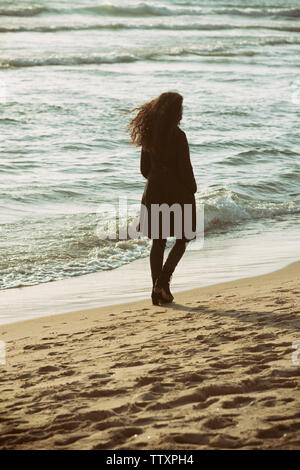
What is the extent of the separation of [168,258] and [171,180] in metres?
0.68

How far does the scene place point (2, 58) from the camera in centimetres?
2123

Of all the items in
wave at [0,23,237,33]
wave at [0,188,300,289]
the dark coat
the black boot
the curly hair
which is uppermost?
wave at [0,23,237,33]

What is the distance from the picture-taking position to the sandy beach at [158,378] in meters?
3.09

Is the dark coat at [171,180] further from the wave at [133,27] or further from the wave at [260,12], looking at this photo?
the wave at [260,12]

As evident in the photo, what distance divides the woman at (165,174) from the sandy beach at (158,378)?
57 cm

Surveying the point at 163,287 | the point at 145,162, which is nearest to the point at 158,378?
the point at 163,287

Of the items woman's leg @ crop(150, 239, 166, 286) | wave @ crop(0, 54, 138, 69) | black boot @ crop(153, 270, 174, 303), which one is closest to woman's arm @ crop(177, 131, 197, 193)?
woman's leg @ crop(150, 239, 166, 286)

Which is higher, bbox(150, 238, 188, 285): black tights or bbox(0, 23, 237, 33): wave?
bbox(0, 23, 237, 33): wave

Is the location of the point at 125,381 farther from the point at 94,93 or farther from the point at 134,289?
the point at 94,93

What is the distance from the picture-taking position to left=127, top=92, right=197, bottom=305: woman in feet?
16.6

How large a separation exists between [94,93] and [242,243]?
982cm

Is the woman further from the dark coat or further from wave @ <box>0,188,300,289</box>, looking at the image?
wave @ <box>0,188,300,289</box>

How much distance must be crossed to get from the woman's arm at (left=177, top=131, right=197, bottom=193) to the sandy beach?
38.4 inches

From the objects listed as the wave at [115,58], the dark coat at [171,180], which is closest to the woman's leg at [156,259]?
the dark coat at [171,180]
